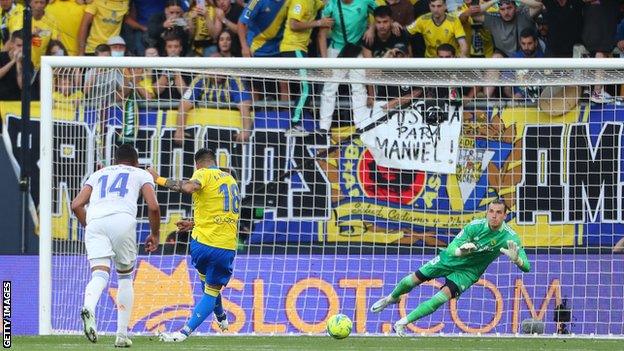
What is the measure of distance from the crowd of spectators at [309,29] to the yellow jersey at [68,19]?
1 cm

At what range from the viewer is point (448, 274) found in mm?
14320

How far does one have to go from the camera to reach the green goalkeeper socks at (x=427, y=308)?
45.9ft

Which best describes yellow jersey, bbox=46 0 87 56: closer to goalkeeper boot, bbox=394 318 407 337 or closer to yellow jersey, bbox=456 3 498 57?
yellow jersey, bbox=456 3 498 57

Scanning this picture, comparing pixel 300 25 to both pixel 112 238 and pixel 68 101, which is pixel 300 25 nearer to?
pixel 68 101

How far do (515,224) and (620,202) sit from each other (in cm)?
119

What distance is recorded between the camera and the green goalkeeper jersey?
1416 cm

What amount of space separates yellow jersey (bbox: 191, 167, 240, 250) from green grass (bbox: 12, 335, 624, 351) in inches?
38.5

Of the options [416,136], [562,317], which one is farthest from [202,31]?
[562,317]

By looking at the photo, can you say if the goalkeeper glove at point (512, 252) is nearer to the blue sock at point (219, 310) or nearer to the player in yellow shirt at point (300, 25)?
the blue sock at point (219, 310)

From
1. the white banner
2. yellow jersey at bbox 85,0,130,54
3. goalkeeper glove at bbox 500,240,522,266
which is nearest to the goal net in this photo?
the white banner

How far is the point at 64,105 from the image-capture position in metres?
15.3

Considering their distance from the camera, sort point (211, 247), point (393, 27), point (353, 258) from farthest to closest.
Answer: point (393, 27) < point (353, 258) < point (211, 247)

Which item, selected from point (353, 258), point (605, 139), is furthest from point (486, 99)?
point (353, 258)

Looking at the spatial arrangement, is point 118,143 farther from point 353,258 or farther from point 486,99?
point 486,99
